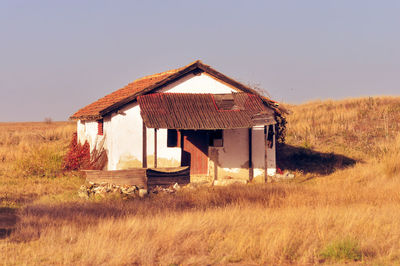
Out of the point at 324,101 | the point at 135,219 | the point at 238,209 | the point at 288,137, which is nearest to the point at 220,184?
the point at 238,209

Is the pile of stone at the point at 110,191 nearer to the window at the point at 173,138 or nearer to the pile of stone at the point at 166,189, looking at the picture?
the pile of stone at the point at 166,189

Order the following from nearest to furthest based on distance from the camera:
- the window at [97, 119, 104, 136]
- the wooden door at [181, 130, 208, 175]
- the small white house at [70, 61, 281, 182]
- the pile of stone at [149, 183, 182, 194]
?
the pile of stone at [149, 183, 182, 194]
the small white house at [70, 61, 281, 182]
the wooden door at [181, 130, 208, 175]
the window at [97, 119, 104, 136]

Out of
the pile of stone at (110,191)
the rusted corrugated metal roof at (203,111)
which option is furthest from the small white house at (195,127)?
the pile of stone at (110,191)

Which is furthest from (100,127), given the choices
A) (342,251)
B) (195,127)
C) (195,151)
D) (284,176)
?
(342,251)

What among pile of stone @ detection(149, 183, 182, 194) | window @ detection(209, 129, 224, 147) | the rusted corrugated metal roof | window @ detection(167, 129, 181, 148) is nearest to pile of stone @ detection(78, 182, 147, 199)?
pile of stone @ detection(149, 183, 182, 194)

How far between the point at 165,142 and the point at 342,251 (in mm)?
10555

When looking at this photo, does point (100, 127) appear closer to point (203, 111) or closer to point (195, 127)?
point (203, 111)

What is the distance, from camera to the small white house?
17.4 m

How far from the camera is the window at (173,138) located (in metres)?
18.1

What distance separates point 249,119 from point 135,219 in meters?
8.38

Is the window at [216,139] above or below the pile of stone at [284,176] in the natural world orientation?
above

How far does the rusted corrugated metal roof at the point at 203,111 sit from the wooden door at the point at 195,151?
1130mm

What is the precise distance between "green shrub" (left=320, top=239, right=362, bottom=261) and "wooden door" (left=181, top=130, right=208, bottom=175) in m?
10.3

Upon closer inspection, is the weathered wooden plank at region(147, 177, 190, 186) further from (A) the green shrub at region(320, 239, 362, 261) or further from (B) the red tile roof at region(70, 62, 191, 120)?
(A) the green shrub at region(320, 239, 362, 261)
